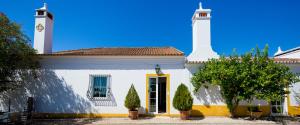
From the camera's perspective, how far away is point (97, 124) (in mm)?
11695

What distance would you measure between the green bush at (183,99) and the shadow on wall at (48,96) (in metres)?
4.86

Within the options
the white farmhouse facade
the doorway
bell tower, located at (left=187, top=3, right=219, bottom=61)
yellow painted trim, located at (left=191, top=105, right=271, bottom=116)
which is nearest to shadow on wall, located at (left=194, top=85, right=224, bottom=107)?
the white farmhouse facade

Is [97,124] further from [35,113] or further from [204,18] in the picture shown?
[204,18]

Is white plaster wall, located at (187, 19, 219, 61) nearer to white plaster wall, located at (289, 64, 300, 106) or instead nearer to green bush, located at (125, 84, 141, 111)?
green bush, located at (125, 84, 141, 111)

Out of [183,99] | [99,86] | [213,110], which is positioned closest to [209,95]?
[213,110]

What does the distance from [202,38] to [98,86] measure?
650 cm

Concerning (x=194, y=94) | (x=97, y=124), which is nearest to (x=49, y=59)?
(x=97, y=124)

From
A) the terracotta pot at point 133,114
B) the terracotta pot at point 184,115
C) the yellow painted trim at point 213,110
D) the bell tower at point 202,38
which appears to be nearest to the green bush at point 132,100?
the terracotta pot at point 133,114

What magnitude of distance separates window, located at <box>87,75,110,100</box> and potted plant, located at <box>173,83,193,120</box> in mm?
3955

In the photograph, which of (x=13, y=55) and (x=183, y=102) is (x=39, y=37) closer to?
(x=13, y=55)

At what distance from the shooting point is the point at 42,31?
1482 centimetres

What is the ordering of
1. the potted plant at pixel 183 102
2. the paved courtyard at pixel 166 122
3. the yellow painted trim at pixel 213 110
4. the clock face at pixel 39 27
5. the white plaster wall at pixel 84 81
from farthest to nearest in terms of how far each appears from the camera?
1. the clock face at pixel 39 27
2. the white plaster wall at pixel 84 81
3. the yellow painted trim at pixel 213 110
4. the potted plant at pixel 183 102
5. the paved courtyard at pixel 166 122

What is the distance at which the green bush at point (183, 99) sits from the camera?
12.6 meters

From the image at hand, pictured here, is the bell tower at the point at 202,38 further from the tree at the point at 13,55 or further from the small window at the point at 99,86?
the tree at the point at 13,55
